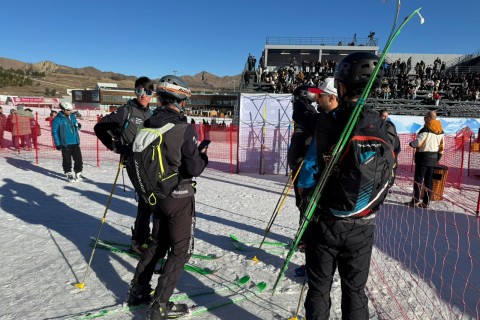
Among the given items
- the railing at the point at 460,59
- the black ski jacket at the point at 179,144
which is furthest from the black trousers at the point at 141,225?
the railing at the point at 460,59

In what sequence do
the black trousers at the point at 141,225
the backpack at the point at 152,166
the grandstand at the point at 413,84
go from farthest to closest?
1. the grandstand at the point at 413,84
2. the black trousers at the point at 141,225
3. the backpack at the point at 152,166

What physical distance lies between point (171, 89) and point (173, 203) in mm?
931

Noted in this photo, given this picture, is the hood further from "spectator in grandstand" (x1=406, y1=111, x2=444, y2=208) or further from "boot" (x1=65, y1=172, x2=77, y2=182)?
"boot" (x1=65, y1=172, x2=77, y2=182)

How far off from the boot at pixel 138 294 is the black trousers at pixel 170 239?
15 cm

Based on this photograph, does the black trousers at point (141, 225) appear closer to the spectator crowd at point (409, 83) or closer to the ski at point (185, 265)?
the ski at point (185, 265)

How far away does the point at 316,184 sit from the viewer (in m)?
2.08

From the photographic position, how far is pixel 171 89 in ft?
8.49

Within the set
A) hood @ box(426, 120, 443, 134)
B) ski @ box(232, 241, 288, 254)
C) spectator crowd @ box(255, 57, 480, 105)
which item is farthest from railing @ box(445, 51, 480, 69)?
ski @ box(232, 241, 288, 254)

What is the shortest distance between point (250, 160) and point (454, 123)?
13929 mm

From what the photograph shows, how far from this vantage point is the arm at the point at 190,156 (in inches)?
96.7

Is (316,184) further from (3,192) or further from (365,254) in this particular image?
(3,192)

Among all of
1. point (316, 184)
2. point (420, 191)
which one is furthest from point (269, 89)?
point (316, 184)

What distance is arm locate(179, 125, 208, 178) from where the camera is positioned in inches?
96.7

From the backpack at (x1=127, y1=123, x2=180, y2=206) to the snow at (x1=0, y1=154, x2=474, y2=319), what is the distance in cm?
123
